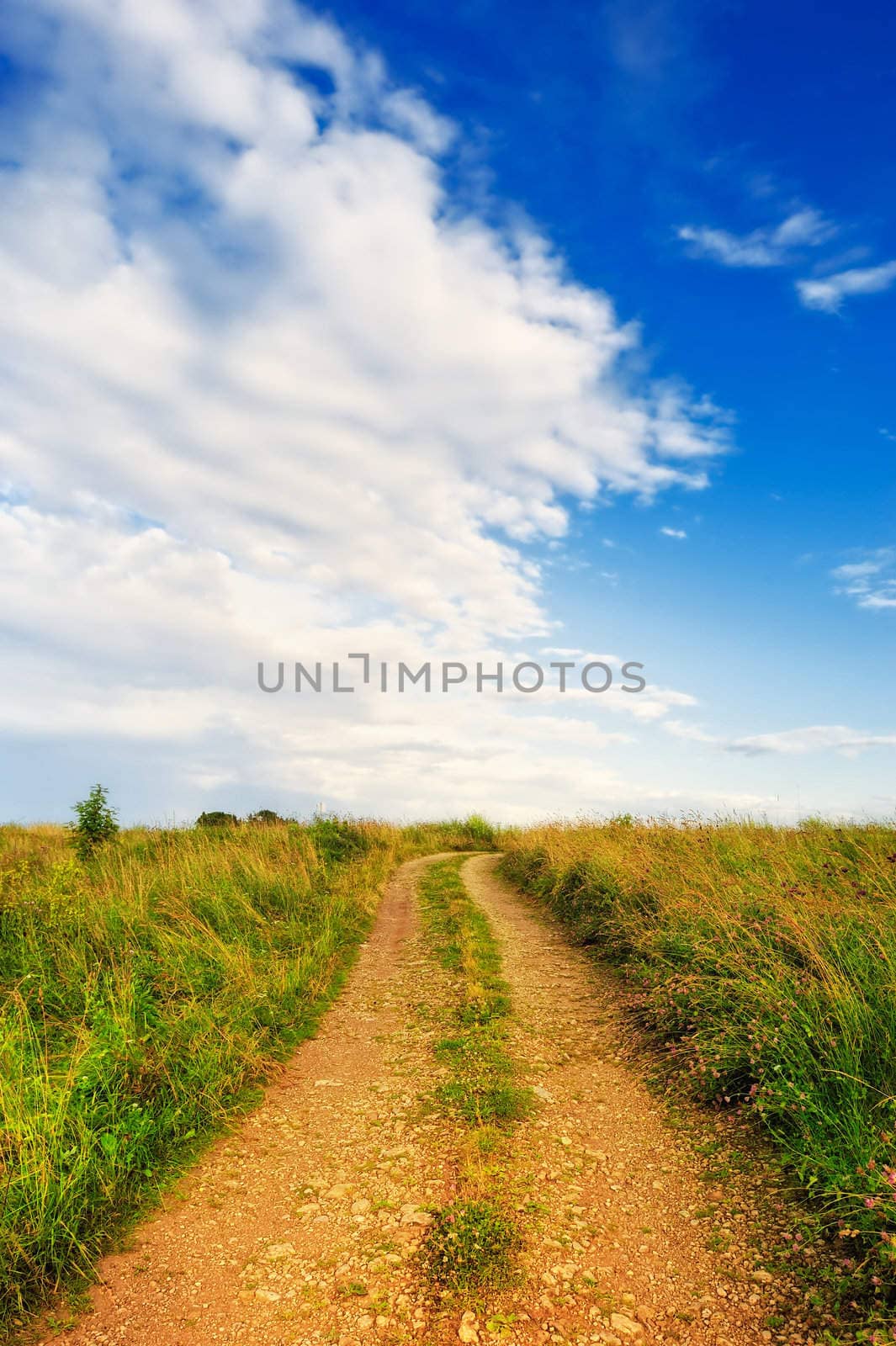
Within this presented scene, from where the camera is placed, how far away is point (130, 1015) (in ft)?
22.1

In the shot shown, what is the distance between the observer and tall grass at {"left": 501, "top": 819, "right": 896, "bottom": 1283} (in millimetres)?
4375

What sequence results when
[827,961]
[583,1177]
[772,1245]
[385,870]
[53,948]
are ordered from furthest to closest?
[385,870], [53,948], [827,961], [583,1177], [772,1245]

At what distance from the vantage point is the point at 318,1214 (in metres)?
4.70

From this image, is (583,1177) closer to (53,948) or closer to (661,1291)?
(661,1291)

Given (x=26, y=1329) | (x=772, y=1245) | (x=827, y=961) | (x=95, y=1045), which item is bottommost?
(x=26, y=1329)

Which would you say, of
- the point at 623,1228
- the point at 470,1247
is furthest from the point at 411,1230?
the point at 623,1228

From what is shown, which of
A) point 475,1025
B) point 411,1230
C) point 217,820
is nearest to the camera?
point 411,1230

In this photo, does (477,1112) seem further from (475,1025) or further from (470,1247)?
(475,1025)

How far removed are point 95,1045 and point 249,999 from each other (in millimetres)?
1876

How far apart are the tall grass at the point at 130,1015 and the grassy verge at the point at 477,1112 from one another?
1.77 meters

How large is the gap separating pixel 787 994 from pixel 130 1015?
6013 millimetres

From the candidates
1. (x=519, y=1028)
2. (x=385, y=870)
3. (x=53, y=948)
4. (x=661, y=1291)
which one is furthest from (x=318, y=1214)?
(x=385, y=870)

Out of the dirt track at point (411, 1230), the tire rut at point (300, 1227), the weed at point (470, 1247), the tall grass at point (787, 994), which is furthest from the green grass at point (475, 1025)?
the tall grass at point (787, 994)

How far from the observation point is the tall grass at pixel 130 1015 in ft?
14.8
